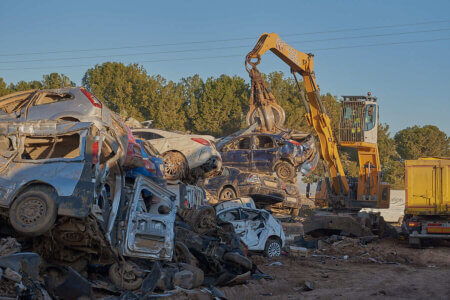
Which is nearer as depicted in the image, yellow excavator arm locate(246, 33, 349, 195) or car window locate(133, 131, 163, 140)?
car window locate(133, 131, 163, 140)

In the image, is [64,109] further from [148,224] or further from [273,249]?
[273,249]

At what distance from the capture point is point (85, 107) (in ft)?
25.7

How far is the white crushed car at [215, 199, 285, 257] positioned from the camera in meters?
13.8

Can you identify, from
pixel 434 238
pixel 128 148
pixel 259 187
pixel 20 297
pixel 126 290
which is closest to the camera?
pixel 20 297

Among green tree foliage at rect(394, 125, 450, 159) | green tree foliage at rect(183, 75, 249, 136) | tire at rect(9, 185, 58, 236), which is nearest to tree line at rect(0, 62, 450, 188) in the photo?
green tree foliage at rect(183, 75, 249, 136)

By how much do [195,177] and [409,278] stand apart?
586 cm

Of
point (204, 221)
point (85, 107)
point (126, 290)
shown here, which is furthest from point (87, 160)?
point (204, 221)

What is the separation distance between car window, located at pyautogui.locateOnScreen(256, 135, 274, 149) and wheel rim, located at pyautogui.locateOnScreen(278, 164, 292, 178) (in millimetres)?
924

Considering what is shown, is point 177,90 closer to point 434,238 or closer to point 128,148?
point 434,238

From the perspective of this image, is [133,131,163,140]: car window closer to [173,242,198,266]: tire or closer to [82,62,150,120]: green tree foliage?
[173,242,198,266]: tire

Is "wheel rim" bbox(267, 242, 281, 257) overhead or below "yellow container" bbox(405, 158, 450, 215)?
below

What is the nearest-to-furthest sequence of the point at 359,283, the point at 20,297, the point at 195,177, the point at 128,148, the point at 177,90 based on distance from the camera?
the point at 20,297, the point at 128,148, the point at 359,283, the point at 195,177, the point at 177,90

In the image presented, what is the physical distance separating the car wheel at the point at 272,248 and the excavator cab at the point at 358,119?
22.4 ft

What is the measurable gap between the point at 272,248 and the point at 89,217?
320 inches
